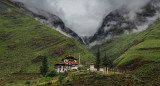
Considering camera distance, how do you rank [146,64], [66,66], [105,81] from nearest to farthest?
1. [105,81]
2. [66,66]
3. [146,64]

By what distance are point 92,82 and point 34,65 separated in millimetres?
91475

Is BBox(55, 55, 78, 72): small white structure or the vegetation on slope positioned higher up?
BBox(55, 55, 78, 72): small white structure

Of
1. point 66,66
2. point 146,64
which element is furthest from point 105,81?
point 146,64

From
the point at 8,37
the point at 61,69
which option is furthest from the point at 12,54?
the point at 61,69

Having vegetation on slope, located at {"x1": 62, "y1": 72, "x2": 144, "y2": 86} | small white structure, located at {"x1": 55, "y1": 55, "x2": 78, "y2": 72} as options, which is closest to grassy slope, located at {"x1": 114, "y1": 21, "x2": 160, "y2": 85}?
vegetation on slope, located at {"x1": 62, "y1": 72, "x2": 144, "y2": 86}

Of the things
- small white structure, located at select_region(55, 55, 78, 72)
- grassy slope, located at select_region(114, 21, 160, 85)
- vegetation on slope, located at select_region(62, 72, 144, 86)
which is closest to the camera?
vegetation on slope, located at select_region(62, 72, 144, 86)

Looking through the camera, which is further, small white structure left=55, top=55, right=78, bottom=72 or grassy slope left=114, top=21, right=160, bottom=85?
small white structure left=55, top=55, right=78, bottom=72

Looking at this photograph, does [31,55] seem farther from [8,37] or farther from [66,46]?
[8,37]

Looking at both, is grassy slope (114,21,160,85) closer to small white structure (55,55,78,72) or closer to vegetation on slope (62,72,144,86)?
vegetation on slope (62,72,144,86)

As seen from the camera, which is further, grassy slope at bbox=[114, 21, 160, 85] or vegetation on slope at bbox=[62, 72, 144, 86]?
grassy slope at bbox=[114, 21, 160, 85]

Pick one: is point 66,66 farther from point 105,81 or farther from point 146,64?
point 146,64

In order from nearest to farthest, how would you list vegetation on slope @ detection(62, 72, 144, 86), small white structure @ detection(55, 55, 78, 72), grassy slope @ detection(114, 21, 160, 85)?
1. vegetation on slope @ detection(62, 72, 144, 86)
2. grassy slope @ detection(114, 21, 160, 85)
3. small white structure @ detection(55, 55, 78, 72)

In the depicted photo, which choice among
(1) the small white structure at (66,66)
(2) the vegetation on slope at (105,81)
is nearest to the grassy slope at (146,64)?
(2) the vegetation on slope at (105,81)

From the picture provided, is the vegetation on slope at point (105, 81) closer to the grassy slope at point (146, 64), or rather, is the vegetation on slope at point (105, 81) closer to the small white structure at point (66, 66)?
the grassy slope at point (146, 64)
